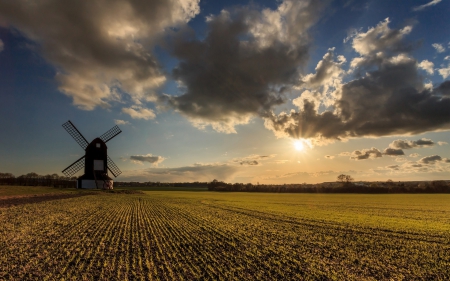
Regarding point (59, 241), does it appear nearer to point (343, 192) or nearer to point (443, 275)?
point (443, 275)

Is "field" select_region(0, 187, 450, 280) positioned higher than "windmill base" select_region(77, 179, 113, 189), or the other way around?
"windmill base" select_region(77, 179, 113, 189)

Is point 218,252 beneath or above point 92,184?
beneath

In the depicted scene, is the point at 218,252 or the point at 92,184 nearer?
the point at 218,252

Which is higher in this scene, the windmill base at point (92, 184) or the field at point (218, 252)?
the windmill base at point (92, 184)

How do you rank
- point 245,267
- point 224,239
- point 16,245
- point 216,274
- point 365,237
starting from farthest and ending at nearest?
1. point 365,237
2. point 224,239
3. point 16,245
4. point 245,267
5. point 216,274

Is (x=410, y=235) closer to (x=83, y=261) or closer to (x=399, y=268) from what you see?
(x=399, y=268)

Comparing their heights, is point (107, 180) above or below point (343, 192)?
above

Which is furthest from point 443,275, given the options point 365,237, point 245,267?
point 245,267

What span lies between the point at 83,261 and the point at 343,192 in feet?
355

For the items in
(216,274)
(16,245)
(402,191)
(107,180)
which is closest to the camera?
(216,274)

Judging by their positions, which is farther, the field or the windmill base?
the windmill base

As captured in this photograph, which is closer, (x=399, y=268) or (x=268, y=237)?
(x=399, y=268)

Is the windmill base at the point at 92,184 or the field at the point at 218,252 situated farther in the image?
the windmill base at the point at 92,184

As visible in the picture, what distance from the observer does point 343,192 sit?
10425cm
